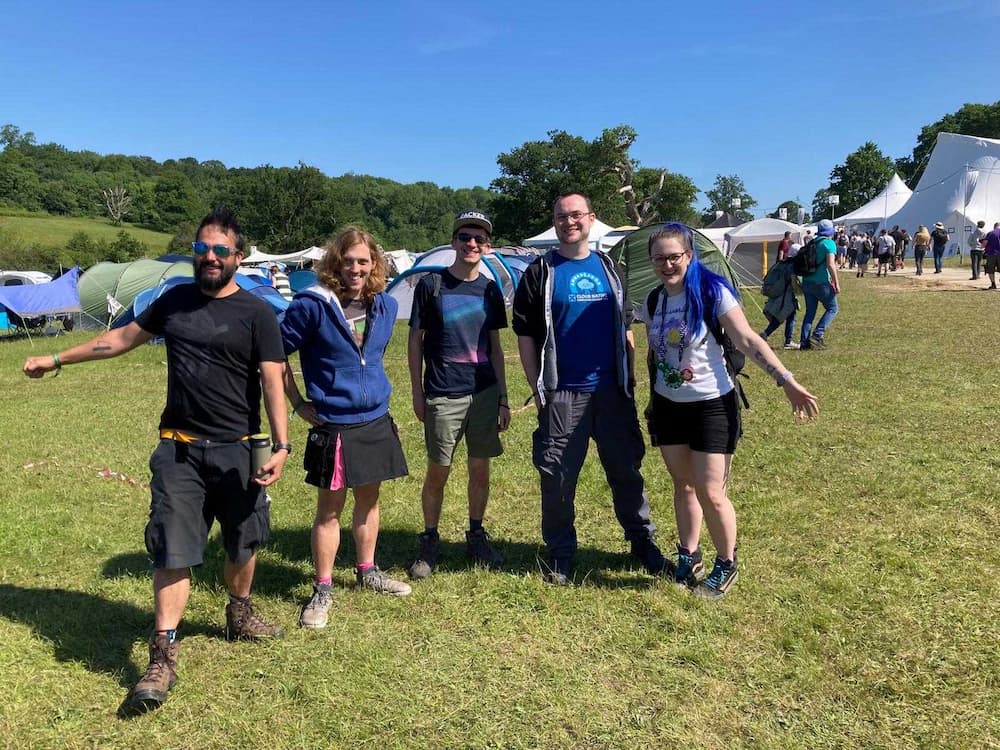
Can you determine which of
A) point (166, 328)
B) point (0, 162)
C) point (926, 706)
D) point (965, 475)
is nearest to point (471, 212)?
point (166, 328)

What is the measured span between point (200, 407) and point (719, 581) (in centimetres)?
248

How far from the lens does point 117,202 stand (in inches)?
2633

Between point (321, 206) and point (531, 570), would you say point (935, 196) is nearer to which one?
point (531, 570)

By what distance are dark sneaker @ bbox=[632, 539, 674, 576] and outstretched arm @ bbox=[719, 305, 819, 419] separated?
107cm

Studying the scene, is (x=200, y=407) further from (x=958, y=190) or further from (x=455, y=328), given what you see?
(x=958, y=190)

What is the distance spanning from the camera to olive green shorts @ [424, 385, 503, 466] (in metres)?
3.48

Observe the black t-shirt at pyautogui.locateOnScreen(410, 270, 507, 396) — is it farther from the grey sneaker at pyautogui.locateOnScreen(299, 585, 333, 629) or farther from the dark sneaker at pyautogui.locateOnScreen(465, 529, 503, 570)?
the grey sneaker at pyautogui.locateOnScreen(299, 585, 333, 629)

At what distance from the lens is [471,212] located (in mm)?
3471

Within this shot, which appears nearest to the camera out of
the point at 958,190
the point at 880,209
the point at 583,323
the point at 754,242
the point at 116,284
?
the point at 583,323

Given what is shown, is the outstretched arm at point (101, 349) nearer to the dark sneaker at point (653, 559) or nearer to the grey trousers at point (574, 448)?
the grey trousers at point (574, 448)

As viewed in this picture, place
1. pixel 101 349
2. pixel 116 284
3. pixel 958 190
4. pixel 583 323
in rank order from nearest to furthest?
pixel 101 349 → pixel 583 323 → pixel 116 284 → pixel 958 190

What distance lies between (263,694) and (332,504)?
831mm

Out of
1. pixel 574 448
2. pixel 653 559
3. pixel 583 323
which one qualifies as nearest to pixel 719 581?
pixel 653 559

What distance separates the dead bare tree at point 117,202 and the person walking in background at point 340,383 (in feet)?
242
